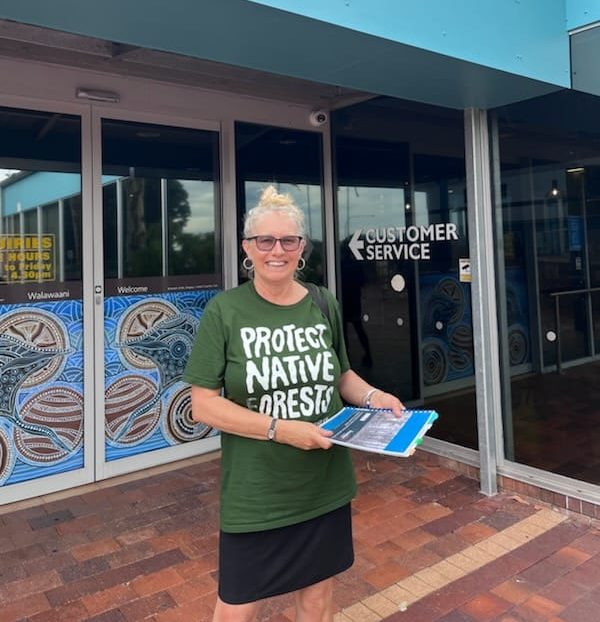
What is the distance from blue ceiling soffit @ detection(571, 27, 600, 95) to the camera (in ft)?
9.71

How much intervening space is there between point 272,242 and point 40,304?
244 centimetres

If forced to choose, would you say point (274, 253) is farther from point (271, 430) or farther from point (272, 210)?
point (271, 430)

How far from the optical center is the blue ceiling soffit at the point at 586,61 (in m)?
2.96

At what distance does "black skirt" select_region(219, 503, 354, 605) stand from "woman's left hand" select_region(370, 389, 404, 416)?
355mm

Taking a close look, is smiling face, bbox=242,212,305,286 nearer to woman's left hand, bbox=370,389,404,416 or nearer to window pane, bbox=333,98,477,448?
woman's left hand, bbox=370,389,404,416

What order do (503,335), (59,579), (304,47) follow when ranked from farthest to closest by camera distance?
(503,335) < (59,579) < (304,47)

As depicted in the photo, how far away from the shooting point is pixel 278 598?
257 cm

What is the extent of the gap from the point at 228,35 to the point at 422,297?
2.52 m

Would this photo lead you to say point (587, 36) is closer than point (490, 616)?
No

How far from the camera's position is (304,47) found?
2316 millimetres

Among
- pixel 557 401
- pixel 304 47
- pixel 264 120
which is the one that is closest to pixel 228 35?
A: pixel 304 47

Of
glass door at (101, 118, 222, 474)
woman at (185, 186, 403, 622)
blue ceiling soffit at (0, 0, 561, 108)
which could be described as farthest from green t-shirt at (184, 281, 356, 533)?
glass door at (101, 118, 222, 474)

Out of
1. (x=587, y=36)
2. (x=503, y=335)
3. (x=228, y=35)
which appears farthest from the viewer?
(x=503, y=335)

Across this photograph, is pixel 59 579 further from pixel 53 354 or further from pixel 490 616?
pixel 490 616
